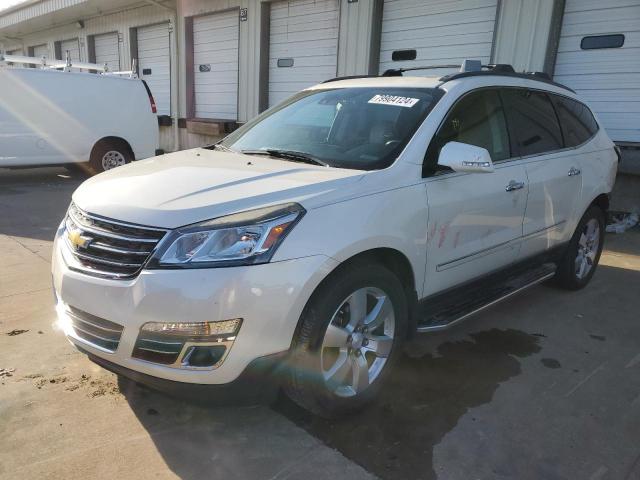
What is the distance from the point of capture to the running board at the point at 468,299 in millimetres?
3090

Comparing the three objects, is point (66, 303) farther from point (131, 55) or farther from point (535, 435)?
point (131, 55)

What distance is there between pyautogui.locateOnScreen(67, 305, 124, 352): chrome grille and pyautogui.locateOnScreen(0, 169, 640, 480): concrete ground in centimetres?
43

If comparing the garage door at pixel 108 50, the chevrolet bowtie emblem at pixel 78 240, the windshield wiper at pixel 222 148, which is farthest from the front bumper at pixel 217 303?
the garage door at pixel 108 50

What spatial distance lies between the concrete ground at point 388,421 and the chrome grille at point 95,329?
43 centimetres

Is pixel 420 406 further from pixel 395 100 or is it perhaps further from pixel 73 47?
pixel 73 47

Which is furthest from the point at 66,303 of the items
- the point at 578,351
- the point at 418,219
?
the point at 578,351

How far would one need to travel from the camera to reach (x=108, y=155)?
10.3 metres

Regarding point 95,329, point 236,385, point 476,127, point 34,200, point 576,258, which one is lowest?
point 34,200

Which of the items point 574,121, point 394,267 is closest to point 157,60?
point 574,121

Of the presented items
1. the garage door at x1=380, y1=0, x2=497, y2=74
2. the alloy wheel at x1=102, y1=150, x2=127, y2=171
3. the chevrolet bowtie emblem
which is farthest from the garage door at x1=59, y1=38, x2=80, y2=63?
the chevrolet bowtie emblem

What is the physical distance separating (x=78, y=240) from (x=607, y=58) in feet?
25.1

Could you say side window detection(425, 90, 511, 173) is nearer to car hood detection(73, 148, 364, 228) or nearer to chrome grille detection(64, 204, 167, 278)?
car hood detection(73, 148, 364, 228)

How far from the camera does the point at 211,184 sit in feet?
8.40

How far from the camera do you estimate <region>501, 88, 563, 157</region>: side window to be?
3738 millimetres
